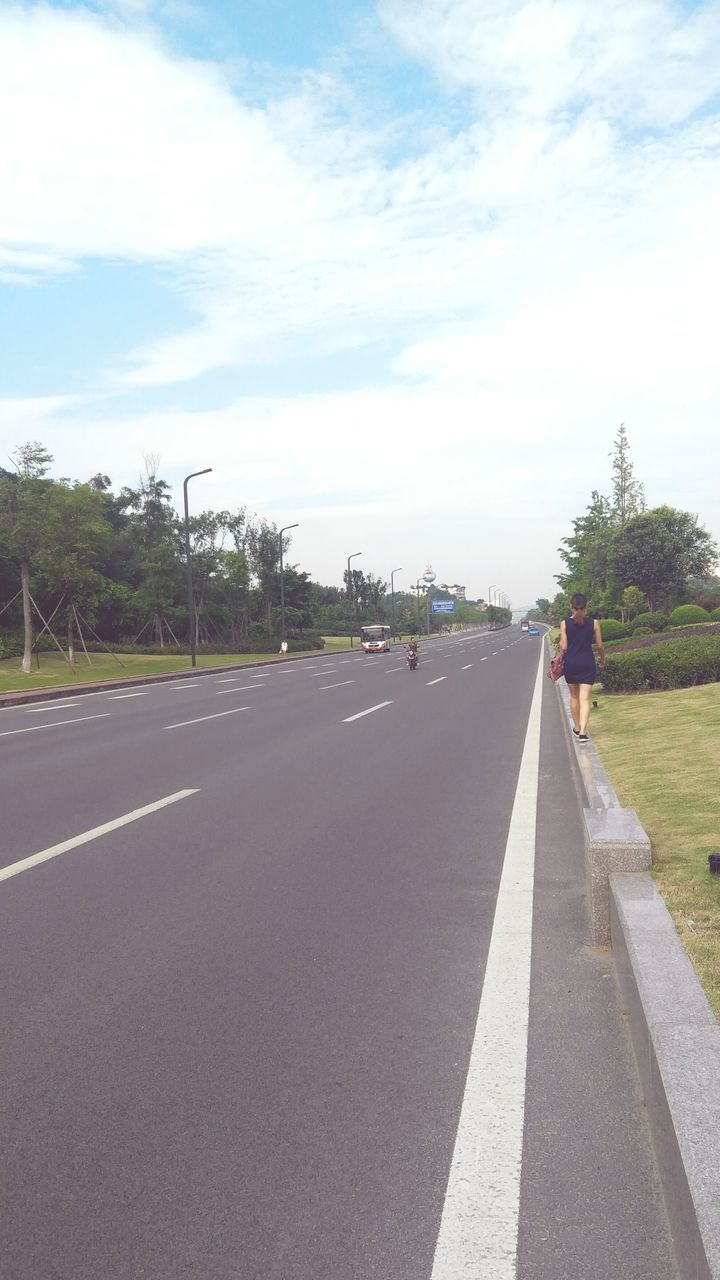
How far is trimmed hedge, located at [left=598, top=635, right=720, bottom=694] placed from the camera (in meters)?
16.2

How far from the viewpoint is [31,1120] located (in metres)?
2.93

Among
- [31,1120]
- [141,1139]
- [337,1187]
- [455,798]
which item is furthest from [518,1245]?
[455,798]

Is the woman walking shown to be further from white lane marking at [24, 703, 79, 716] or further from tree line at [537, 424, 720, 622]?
tree line at [537, 424, 720, 622]

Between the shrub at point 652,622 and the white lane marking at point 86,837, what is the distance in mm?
37476

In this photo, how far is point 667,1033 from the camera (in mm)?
2836

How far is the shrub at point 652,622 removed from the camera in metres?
43.7

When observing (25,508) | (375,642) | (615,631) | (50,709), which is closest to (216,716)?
(50,709)

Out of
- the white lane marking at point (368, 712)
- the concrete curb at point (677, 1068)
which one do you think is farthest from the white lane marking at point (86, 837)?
the white lane marking at point (368, 712)

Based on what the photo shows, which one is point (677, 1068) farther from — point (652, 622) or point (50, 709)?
point (652, 622)

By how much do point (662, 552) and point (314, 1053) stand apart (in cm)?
5550

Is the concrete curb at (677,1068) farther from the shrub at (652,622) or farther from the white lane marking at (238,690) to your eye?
the shrub at (652,622)

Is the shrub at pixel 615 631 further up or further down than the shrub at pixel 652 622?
further down

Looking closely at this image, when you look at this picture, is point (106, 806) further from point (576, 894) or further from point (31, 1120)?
point (31, 1120)

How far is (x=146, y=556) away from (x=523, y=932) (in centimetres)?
6095
